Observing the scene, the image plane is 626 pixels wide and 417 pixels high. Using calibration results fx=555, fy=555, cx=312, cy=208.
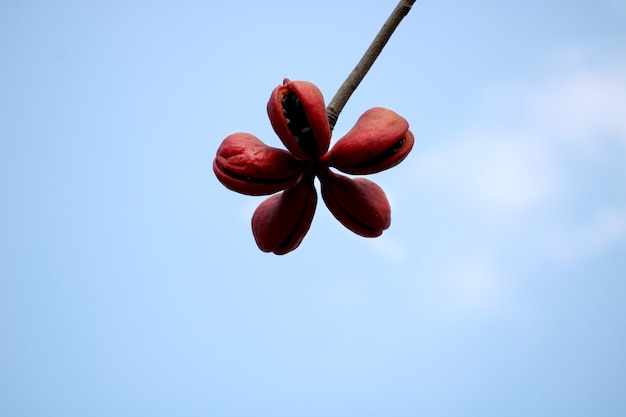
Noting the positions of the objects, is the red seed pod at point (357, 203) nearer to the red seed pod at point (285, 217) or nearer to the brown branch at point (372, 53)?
the red seed pod at point (285, 217)

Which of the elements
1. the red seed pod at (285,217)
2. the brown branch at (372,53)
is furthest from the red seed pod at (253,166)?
the brown branch at (372,53)

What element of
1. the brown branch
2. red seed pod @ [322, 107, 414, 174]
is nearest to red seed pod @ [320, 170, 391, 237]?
red seed pod @ [322, 107, 414, 174]

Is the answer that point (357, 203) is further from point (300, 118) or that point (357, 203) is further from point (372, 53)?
point (372, 53)

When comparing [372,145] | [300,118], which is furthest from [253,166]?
[372,145]

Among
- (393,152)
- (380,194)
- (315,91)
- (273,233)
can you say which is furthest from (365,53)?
(273,233)

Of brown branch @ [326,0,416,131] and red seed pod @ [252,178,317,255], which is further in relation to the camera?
red seed pod @ [252,178,317,255]

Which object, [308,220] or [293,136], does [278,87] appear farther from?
[308,220]

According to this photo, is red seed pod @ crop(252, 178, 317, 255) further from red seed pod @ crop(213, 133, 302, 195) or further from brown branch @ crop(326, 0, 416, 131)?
brown branch @ crop(326, 0, 416, 131)
